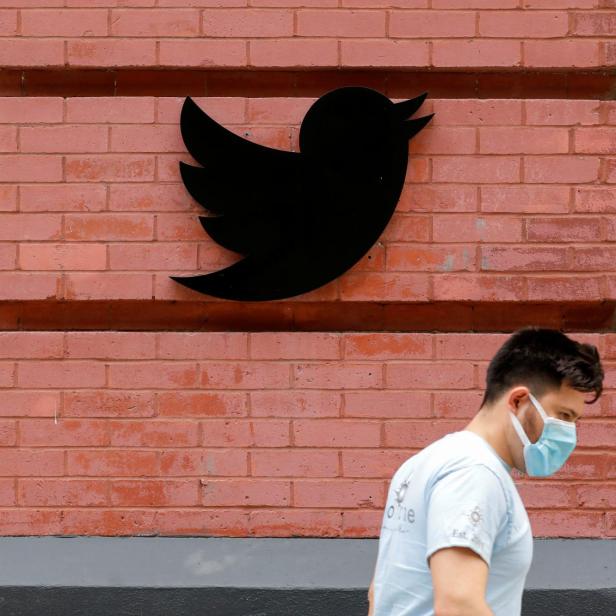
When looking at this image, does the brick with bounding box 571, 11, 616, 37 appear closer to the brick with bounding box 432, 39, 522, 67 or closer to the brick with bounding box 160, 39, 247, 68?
the brick with bounding box 432, 39, 522, 67

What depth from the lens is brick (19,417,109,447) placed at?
12.3 ft

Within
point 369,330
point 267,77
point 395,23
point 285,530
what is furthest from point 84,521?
point 395,23

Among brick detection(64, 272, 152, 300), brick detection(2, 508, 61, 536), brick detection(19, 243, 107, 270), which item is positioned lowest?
brick detection(2, 508, 61, 536)

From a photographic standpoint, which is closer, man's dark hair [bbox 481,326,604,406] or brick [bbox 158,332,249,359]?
man's dark hair [bbox 481,326,604,406]

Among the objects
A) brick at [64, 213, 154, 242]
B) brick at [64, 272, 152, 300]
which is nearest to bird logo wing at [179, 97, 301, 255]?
brick at [64, 213, 154, 242]

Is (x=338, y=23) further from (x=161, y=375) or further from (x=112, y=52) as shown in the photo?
(x=161, y=375)

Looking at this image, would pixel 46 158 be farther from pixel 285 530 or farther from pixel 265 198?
pixel 285 530

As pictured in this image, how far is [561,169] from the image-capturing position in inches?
149

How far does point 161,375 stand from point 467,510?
2142 millimetres

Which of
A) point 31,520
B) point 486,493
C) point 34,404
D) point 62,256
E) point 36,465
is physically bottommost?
point 31,520

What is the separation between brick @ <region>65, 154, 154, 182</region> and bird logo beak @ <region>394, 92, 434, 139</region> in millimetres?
1032

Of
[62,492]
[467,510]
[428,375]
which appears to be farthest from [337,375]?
[467,510]

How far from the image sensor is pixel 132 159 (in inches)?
149

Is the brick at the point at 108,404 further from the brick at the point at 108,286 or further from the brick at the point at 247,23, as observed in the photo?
the brick at the point at 247,23
